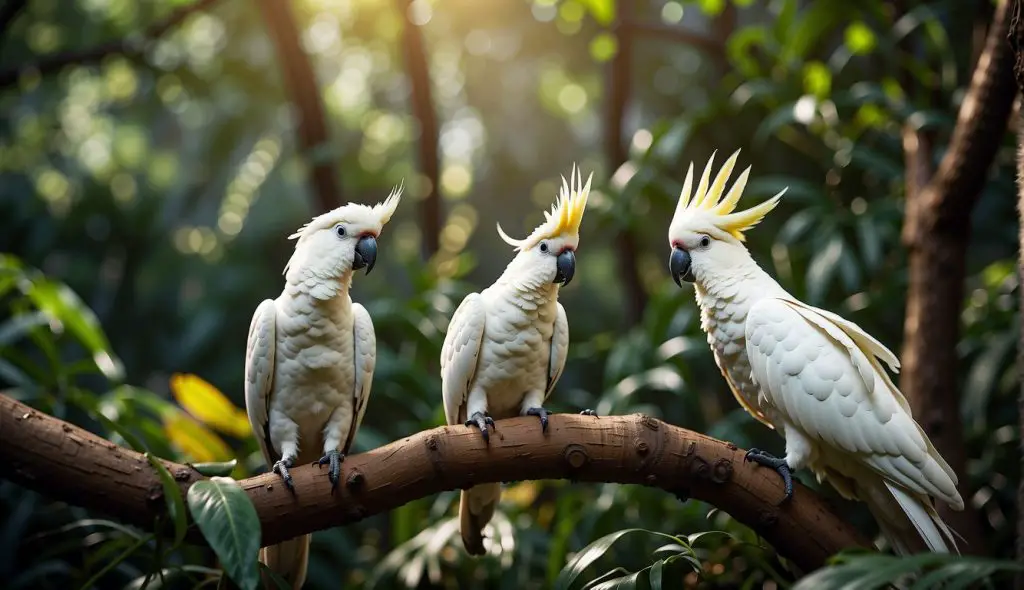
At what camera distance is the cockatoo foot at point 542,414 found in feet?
5.61

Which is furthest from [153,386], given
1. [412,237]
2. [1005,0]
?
[1005,0]

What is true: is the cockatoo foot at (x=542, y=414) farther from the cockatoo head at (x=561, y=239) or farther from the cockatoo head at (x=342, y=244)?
the cockatoo head at (x=342, y=244)

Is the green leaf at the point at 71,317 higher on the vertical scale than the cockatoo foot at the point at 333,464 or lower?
higher

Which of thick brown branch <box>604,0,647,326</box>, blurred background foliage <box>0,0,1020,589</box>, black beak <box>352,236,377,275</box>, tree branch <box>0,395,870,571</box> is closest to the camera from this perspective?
tree branch <box>0,395,870,571</box>

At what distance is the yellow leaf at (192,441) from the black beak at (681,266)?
172cm

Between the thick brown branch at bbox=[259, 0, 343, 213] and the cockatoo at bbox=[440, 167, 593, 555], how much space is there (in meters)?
1.99

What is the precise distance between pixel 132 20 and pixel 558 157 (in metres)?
3.45

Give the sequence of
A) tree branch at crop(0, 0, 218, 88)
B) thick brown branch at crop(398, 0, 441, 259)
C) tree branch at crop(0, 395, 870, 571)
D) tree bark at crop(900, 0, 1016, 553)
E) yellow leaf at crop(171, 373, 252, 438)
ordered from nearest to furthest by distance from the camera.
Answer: tree branch at crop(0, 395, 870, 571) < tree bark at crop(900, 0, 1016, 553) < yellow leaf at crop(171, 373, 252, 438) < tree branch at crop(0, 0, 218, 88) < thick brown branch at crop(398, 0, 441, 259)

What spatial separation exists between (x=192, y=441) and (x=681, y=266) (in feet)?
5.99

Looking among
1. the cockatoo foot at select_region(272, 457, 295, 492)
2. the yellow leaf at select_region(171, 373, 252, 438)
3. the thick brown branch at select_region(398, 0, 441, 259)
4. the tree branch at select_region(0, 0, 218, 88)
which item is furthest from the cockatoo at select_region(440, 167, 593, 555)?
the tree branch at select_region(0, 0, 218, 88)

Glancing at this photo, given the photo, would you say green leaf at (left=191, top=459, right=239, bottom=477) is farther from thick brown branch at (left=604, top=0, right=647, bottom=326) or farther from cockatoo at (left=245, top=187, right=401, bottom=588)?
thick brown branch at (left=604, top=0, right=647, bottom=326)

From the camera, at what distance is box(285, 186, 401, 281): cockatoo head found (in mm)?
1747

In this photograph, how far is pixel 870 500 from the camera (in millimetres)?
1807

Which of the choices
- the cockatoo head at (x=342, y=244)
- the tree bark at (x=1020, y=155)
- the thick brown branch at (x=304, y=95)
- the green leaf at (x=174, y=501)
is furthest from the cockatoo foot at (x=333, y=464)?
the thick brown branch at (x=304, y=95)
